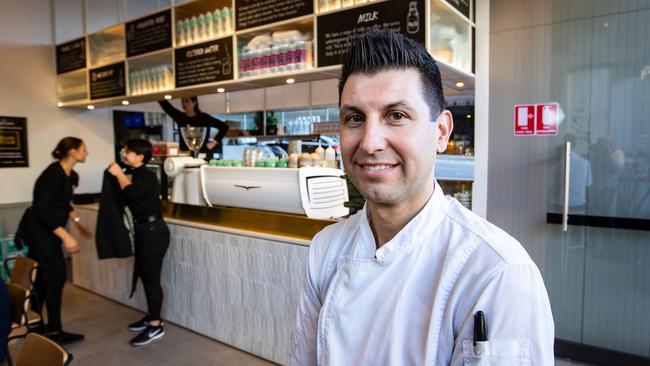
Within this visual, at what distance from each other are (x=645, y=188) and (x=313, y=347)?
9.08 feet

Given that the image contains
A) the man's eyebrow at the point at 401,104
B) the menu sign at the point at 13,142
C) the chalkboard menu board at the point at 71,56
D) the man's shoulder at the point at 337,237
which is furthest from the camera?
the chalkboard menu board at the point at 71,56

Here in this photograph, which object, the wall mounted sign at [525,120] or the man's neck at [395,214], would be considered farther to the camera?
the wall mounted sign at [525,120]

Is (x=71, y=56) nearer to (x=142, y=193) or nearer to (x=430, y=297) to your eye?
(x=142, y=193)

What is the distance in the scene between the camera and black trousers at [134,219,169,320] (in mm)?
3332

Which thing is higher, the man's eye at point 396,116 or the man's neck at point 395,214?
the man's eye at point 396,116

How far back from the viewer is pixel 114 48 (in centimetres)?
505

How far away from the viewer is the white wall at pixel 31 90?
200 inches

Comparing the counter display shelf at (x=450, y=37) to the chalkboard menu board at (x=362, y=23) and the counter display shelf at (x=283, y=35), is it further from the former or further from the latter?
the chalkboard menu board at (x=362, y=23)

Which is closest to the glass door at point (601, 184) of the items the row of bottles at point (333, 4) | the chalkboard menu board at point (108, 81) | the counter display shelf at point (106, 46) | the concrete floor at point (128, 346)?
the row of bottles at point (333, 4)

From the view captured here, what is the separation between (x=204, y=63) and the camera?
13.0 feet

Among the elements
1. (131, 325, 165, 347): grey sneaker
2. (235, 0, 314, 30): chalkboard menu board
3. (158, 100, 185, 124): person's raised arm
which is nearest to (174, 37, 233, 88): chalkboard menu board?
(235, 0, 314, 30): chalkboard menu board

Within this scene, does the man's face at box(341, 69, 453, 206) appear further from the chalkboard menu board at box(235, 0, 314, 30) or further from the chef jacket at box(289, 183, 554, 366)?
the chalkboard menu board at box(235, 0, 314, 30)

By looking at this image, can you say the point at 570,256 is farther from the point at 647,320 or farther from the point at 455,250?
the point at 455,250

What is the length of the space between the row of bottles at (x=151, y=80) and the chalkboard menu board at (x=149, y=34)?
0.20 meters
